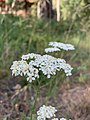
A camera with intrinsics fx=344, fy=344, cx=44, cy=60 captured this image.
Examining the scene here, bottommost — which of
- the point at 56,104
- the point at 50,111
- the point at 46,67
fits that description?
the point at 56,104

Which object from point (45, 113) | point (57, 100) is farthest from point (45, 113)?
point (57, 100)

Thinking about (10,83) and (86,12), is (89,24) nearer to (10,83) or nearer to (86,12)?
(86,12)

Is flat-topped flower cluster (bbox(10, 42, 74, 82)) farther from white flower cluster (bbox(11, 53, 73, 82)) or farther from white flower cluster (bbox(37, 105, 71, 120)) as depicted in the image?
white flower cluster (bbox(37, 105, 71, 120))

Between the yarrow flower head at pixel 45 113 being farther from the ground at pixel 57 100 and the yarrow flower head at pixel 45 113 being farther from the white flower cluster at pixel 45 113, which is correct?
the ground at pixel 57 100

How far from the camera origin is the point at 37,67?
76.7 inches

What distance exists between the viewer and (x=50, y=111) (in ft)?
5.98

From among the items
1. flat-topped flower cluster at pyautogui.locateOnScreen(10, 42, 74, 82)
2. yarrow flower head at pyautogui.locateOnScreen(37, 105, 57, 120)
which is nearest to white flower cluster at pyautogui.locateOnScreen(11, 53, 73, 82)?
flat-topped flower cluster at pyautogui.locateOnScreen(10, 42, 74, 82)

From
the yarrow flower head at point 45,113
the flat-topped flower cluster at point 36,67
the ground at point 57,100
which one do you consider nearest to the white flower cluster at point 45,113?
the yarrow flower head at point 45,113

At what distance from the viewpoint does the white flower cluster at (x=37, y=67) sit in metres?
1.85

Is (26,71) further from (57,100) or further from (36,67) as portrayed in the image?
(57,100)

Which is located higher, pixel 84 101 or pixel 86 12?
pixel 86 12

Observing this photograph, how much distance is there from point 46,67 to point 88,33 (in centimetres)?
356

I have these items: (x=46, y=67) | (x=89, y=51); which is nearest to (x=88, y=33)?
(x=89, y=51)

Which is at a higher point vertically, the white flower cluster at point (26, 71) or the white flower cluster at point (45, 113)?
the white flower cluster at point (26, 71)
